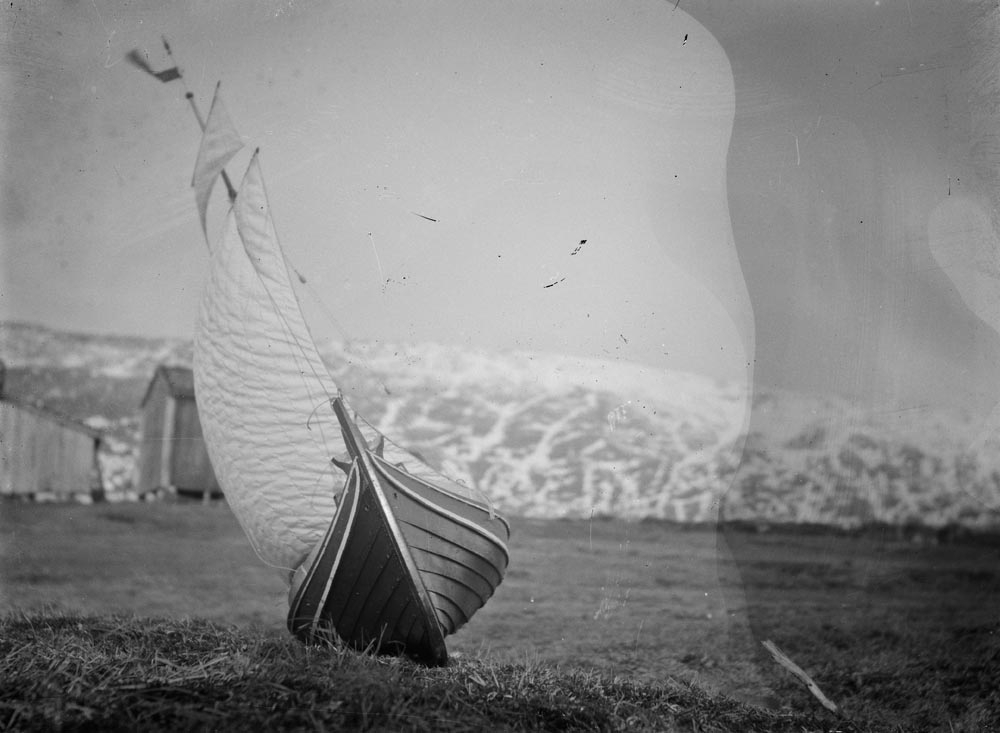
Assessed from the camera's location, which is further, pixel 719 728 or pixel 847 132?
pixel 847 132

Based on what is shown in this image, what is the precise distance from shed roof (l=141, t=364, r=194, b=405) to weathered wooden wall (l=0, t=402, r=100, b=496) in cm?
51

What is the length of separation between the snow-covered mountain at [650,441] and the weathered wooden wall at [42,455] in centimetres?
150

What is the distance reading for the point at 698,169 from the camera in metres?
4.45

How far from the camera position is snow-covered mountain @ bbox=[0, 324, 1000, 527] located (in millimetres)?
4367

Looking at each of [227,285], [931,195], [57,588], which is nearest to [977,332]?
[931,195]

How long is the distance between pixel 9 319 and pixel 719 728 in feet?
13.9

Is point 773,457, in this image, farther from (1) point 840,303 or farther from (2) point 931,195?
(2) point 931,195

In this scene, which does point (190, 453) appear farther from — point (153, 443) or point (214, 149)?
point (214, 149)

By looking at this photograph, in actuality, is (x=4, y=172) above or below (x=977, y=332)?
above

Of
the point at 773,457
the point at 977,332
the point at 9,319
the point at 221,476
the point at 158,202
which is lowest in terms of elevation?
the point at 221,476

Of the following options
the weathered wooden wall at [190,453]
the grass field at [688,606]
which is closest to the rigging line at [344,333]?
the weathered wooden wall at [190,453]

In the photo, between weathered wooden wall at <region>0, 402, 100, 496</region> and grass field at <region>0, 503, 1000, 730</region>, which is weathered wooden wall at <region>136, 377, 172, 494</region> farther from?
weathered wooden wall at <region>0, 402, 100, 496</region>

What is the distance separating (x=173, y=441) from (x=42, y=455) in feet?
2.56

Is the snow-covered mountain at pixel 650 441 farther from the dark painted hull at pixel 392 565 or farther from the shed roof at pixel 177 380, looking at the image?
the shed roof at pixel 177 380
